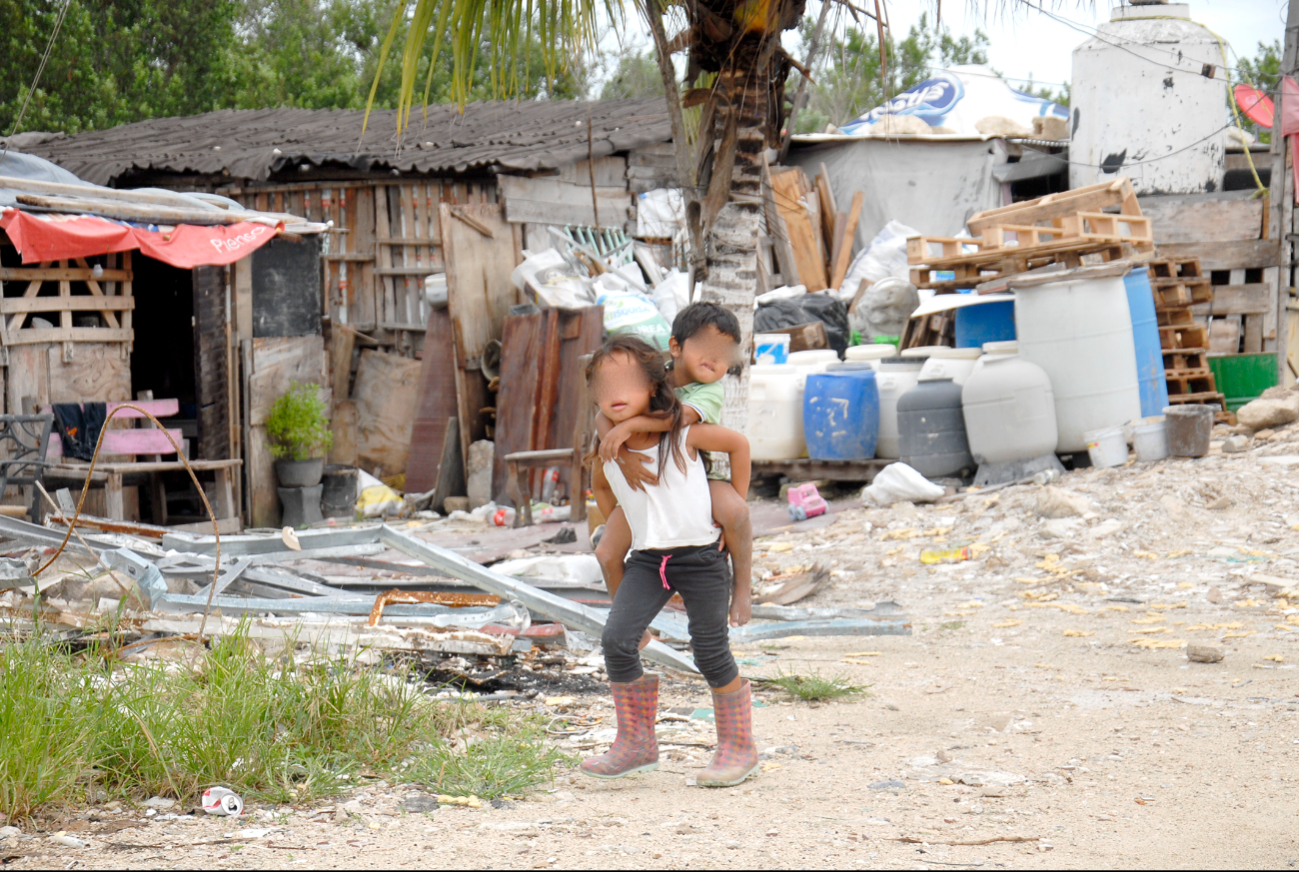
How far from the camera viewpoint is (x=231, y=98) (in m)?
22.7

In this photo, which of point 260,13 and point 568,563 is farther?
point 260,13

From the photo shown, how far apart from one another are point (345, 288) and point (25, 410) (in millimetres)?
5547

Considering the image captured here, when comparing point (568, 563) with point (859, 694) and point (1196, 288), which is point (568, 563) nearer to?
point (859, 694)

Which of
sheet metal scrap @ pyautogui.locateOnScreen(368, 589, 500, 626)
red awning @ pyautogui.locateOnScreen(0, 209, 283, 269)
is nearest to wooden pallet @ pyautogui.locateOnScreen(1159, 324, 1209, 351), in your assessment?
sheet metal scrap @ pyautogui.locateOnScreen(368, 589, 500, 626)

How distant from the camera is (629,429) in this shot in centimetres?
334

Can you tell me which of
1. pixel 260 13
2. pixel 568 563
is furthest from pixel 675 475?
pixel 260 13

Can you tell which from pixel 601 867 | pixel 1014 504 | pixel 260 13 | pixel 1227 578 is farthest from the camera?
pixel 260 13

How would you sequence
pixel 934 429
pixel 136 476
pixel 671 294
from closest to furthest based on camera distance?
pixel 934 429
pixel 136 476
pixel 671 294

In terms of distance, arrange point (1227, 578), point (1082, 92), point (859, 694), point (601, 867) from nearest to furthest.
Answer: point (601, 867)
point (859, 694)
point (1227, 578)
point (1082, 92)

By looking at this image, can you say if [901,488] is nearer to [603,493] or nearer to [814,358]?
[814,358]

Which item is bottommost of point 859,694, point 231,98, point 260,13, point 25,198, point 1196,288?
point 859,694

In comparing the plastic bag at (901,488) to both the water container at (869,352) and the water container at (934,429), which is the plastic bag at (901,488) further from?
the water container at (869,352)

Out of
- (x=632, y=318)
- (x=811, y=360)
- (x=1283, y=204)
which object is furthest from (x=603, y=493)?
(x=1283, y=204)

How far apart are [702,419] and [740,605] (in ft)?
1.92
